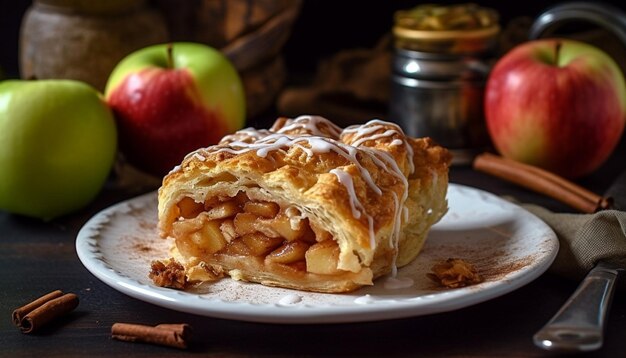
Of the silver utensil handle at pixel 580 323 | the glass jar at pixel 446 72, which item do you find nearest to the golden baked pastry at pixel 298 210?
the silver utensil handle at pixel 580 323

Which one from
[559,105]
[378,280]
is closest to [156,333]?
[378,280]

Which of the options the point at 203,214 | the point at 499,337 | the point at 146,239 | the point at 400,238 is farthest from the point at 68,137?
the point at 499,337

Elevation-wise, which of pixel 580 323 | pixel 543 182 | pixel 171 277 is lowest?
pixel 543 182

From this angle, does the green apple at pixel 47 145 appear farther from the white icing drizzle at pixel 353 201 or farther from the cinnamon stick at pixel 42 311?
the white icing drizzle at pixel 353 201

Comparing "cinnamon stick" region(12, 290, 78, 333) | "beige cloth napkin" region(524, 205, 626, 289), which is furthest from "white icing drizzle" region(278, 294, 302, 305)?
"beige cloth napkin" region(524, 205, 626, 289)

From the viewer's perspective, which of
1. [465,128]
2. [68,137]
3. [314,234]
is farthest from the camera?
[465,128]

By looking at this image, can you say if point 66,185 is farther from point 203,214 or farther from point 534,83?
point 534,83

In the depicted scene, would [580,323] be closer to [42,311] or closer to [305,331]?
[305,331]
